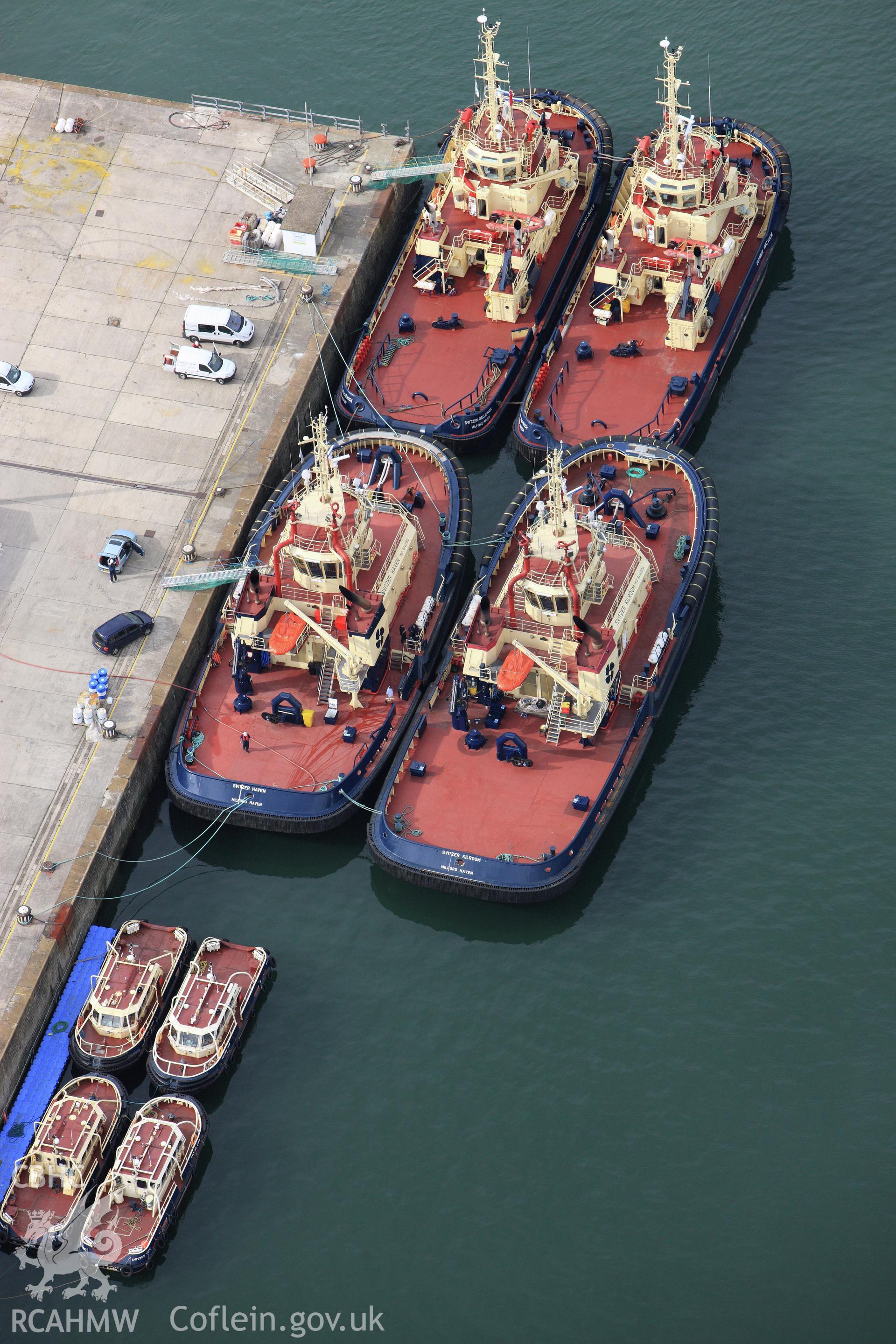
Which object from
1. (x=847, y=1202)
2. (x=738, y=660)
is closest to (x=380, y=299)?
(x=738, y=660)

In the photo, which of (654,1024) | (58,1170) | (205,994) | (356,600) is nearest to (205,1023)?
(205,994)

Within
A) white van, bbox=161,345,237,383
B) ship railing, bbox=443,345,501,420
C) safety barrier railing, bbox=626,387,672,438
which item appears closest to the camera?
safety barrier railing, bbox=626,387,672,438

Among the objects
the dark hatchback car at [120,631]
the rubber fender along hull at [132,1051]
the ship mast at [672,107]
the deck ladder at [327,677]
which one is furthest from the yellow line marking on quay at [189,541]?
the ship mast at [672,107]

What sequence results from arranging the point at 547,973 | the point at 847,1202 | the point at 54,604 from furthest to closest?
1. the point at 54,604
2. the point at 547,973
3. the point at 847,1202

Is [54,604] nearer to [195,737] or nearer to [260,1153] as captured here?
[195,737]

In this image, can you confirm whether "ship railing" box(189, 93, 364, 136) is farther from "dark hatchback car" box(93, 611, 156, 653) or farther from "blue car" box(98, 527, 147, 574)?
"dark hatchback car" box(93, 611, 156, 653)

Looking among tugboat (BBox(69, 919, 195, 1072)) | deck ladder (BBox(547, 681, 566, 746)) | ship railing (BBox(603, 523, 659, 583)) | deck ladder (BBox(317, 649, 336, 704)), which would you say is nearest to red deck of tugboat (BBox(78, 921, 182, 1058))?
tugboat (BBox(69, 919, 195, 1072))

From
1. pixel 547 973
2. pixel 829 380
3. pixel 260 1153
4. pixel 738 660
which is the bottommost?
pixel 260 1153
